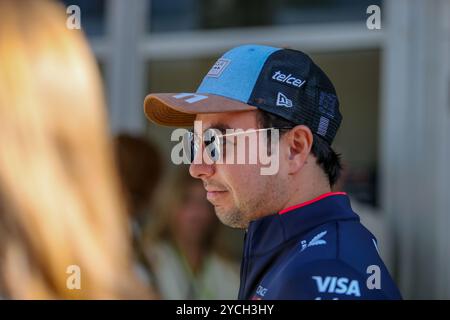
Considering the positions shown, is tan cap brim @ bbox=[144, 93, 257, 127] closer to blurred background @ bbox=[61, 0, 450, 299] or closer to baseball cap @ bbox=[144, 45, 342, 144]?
baseball cap @ bbox=[144, 45, 342, 144]

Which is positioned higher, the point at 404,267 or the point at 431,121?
the point at 431,121

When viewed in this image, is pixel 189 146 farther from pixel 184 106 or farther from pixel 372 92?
pixel 372 92

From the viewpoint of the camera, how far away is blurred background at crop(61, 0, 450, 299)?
198 inches

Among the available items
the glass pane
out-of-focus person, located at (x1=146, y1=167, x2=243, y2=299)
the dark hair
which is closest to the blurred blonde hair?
out-of-focus person, located at (x1=146, y1=167, x2=243, y2=299)

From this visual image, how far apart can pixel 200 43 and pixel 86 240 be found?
2917mm

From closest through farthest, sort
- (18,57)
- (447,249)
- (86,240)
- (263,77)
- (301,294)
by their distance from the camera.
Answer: (301,294), (263,77), (86,240), (18,57), (447,249)

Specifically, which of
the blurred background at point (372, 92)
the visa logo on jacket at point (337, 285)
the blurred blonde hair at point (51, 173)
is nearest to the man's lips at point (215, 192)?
the visa logo on jacket at point (337, 285)

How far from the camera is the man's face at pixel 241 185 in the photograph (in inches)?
83.4

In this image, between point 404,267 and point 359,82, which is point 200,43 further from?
point 404,267

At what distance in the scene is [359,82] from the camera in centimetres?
533

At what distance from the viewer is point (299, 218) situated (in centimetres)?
204

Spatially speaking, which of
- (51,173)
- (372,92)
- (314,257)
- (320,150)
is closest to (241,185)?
(320,150)

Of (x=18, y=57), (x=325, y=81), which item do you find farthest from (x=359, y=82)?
(x=325, y=81)

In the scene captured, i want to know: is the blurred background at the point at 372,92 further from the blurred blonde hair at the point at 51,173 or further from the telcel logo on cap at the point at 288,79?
the telcel logo on cap at the point at 288,79
